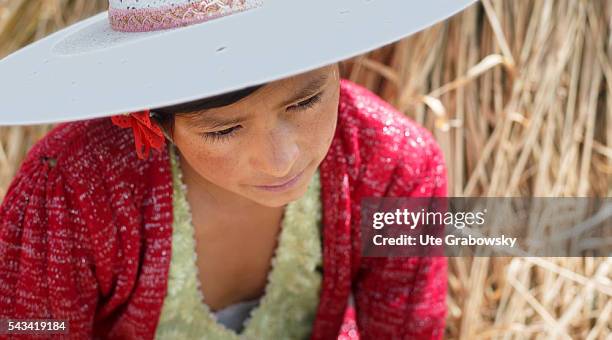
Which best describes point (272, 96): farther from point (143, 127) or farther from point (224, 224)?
point (224, 224)

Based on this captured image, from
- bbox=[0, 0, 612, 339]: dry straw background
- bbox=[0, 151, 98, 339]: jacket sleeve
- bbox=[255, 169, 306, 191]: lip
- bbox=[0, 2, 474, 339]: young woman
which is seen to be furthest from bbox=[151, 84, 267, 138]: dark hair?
bbox=[0, 0, 612, 339]: dry straw background

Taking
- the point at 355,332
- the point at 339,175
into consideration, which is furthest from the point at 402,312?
the point at 339,175

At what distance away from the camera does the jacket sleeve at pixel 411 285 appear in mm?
1215

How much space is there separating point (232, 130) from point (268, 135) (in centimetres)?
4

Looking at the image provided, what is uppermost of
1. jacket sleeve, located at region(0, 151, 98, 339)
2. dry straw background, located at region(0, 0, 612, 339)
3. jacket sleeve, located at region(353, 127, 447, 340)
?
dry straw background, located at region(0, 0, 612, 339)

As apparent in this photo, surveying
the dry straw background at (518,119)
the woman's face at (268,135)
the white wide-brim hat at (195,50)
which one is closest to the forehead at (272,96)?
the woman's face at (268,135)

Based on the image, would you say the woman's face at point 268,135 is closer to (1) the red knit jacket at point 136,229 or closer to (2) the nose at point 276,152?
(2) the nose at point 276,152

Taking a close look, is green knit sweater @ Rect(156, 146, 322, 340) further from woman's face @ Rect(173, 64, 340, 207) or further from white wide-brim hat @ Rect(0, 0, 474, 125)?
white wide-brim hat @ Rect(0, 0, 474, 125)

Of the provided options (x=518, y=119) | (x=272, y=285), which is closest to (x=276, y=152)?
(x=272, y=285)

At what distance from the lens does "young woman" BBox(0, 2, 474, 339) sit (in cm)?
94

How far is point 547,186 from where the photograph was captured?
165 centimetres

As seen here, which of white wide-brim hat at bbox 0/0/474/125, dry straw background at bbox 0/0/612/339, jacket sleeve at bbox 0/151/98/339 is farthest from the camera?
dry straw background at bbox 0/0/612/339

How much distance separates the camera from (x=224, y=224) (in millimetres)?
1219

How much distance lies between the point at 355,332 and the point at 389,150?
296mm
